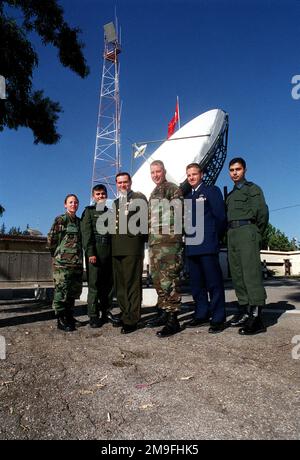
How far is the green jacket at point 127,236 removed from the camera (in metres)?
3.96

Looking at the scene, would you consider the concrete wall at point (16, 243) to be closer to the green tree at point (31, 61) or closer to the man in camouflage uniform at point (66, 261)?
the green tree at point (31, 61)

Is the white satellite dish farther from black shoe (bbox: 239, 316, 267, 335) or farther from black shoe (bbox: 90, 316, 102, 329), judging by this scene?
black shoe (bbox: 239, 316, 267, 335)

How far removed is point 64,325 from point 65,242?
99cm

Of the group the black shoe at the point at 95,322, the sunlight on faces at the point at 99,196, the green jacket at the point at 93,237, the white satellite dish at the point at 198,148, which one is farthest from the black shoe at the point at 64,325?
the white satellite dish at the point at 198,148

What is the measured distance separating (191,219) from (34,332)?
7.11ft

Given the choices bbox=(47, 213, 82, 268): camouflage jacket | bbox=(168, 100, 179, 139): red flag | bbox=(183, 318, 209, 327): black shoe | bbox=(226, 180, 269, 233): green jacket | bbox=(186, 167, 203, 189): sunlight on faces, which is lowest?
bbox=(183, 318, 209, 327): black shoe

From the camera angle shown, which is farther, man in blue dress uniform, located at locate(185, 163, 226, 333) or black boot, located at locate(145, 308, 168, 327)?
black boot, located at locate(145, 308, 168, 327)

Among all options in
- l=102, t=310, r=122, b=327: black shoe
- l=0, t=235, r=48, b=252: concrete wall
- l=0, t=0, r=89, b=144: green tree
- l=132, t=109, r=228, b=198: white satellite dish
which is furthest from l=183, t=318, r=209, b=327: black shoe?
l=0, t=235, r=48, b=252: concrete wall

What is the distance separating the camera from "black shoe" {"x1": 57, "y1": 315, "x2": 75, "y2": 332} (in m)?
4.00

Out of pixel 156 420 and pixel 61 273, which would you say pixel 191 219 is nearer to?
pixel 61 273

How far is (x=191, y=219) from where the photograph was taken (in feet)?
13.1

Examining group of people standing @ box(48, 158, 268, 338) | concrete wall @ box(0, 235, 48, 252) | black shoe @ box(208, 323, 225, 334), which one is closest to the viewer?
black shoe @ box(208, 323, 225, 334)

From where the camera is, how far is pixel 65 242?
14.3 ft
